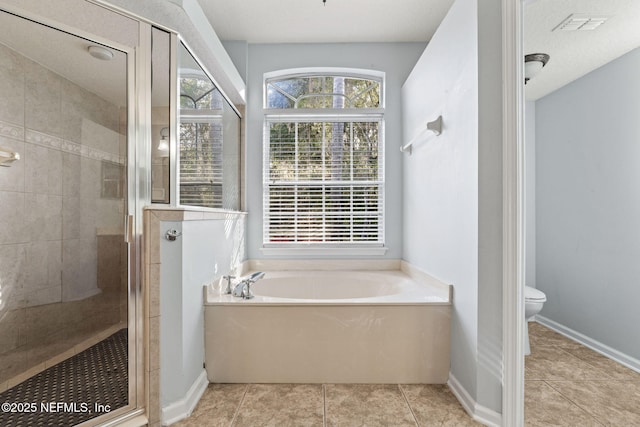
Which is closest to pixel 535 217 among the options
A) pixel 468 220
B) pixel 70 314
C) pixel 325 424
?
pixel 468 220

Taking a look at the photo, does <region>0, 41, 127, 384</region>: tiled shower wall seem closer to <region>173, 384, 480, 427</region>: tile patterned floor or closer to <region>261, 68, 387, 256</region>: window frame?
<region>173, 384, 480, 427</region>: tile patterned floor

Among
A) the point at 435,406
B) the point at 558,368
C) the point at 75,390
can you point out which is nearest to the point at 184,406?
the point at 75,390

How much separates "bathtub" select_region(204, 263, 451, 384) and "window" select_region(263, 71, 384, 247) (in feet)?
3.70

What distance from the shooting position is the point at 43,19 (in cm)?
127

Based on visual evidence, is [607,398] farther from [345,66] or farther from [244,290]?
[345,66]

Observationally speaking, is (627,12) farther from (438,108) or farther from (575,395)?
(575,395)

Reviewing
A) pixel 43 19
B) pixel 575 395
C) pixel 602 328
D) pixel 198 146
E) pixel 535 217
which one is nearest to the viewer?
pixel 43 19

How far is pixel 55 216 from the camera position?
1.35m

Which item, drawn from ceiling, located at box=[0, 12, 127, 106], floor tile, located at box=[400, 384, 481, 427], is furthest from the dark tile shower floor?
floor tile, located at box=[400, 384, 481, 427]

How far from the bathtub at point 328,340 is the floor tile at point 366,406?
56mm

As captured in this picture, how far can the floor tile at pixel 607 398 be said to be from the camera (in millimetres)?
1550

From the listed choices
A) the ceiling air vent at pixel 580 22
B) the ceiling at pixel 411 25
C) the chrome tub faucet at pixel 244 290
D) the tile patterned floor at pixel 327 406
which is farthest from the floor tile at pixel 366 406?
the ceiling air vent at pixel 580 22

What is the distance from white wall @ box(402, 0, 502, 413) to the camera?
1.47m

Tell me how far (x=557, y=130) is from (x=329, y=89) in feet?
6.80
